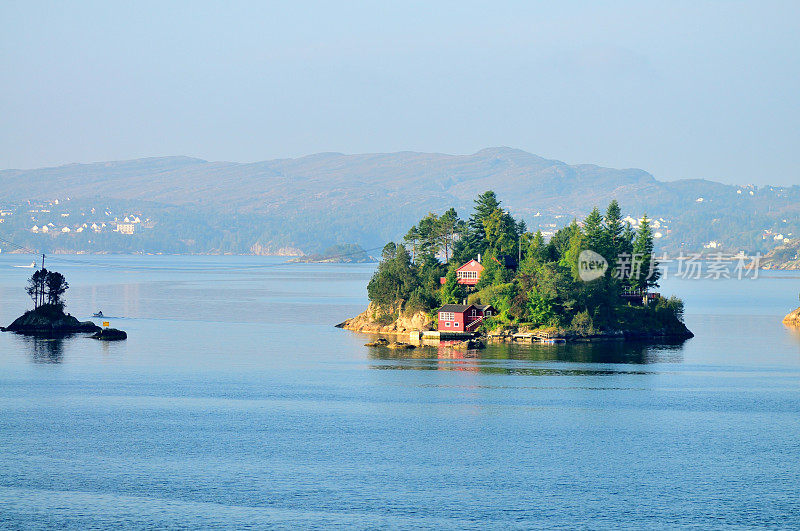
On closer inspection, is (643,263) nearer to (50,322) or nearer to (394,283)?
(394,283)

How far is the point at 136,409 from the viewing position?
6012cm

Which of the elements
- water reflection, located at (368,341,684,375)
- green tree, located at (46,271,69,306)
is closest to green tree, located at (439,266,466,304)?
water reflection, located at (368,341,684,375)

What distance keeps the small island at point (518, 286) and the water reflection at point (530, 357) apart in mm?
4419

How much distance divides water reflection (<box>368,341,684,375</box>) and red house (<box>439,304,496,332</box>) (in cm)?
510

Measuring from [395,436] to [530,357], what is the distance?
1414 inches

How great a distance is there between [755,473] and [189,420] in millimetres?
31938

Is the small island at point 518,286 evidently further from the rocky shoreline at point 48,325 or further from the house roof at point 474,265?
the rocky shoreline at point 48,325

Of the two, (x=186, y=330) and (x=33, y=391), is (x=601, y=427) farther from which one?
(x=186, y=330)


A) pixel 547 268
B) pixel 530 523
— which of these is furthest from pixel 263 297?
pixel 530 523

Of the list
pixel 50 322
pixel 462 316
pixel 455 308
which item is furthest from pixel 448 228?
pixel 50 322

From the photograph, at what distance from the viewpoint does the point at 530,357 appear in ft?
285

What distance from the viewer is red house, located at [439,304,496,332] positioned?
102 m

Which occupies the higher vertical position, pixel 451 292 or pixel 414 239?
pixel 414 239

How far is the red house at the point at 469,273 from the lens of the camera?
110 m
